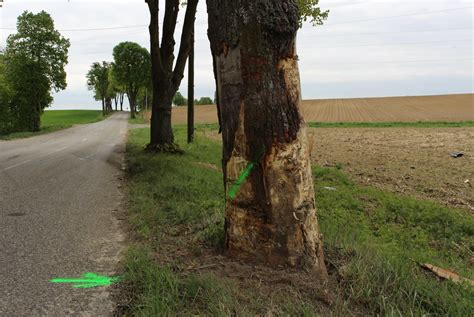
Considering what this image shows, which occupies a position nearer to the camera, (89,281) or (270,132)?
(270,132)

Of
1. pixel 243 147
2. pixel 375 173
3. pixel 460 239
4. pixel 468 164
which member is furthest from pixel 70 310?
pixel 468 164

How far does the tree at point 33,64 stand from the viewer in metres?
37.0

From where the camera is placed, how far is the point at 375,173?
38.8 ft

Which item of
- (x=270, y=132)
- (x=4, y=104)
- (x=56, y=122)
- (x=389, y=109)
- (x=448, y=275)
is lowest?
(x=56, y=122)

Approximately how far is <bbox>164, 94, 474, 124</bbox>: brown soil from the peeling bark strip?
138 ft

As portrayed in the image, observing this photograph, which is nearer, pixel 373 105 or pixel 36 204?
pixel 36 204

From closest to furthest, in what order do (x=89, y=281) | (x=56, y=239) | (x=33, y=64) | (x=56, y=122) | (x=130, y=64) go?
(x=89, y=281) < (x=56, y=239) < (x=33, y=64) < (x=130, y=64) < (x=56, y=122)

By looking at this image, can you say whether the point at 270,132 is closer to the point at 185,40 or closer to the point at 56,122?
the point at 185,40

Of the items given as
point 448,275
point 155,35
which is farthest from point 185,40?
point 448,275

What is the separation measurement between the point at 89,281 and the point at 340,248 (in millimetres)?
2360

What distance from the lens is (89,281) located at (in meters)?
3.81

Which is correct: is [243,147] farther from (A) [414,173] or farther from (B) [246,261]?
(A) [414,173]

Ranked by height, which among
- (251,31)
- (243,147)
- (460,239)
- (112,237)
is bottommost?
(460,239)

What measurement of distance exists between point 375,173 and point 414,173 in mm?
1030
